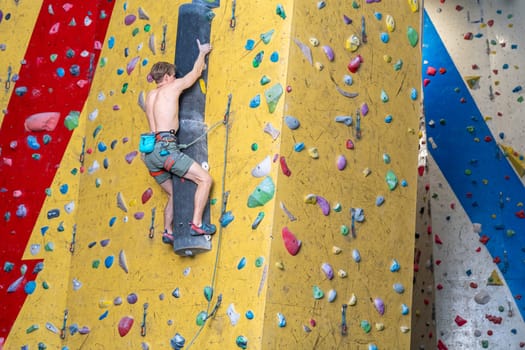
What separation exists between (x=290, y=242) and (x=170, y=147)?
100cm

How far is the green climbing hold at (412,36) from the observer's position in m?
6.35

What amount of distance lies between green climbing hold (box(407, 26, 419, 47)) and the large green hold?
1750mm

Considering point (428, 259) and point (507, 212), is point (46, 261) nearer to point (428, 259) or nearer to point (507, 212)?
point (428, 259)

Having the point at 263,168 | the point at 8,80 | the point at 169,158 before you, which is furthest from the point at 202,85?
the point at 8,80

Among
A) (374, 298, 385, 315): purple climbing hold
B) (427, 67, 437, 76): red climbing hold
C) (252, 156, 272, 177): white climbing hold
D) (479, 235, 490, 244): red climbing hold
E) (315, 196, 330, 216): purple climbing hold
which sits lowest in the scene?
(374, 298, 385, 315): purple climbing hold

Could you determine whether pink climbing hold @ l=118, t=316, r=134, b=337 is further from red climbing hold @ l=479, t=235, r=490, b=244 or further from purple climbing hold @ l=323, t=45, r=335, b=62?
red climbing hold @ l=479, t=235, r=490, b=244

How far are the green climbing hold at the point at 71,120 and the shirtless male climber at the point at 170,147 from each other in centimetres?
146

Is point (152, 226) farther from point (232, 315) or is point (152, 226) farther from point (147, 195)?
point (232, 315)

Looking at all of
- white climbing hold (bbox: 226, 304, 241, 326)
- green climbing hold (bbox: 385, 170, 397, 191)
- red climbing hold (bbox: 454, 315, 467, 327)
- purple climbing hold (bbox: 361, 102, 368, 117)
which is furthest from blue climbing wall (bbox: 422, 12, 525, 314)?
white climbing hold (bbox: 226, 304, 241, 326)

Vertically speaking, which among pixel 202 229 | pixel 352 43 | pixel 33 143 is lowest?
pixel 202 229

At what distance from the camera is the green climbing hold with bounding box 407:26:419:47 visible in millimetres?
6348

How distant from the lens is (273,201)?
5293mm

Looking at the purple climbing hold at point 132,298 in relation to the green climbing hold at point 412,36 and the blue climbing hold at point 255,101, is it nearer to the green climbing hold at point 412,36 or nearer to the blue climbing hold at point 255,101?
the blue climbing hold at point 255,101

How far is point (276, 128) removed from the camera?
17.7 ft
